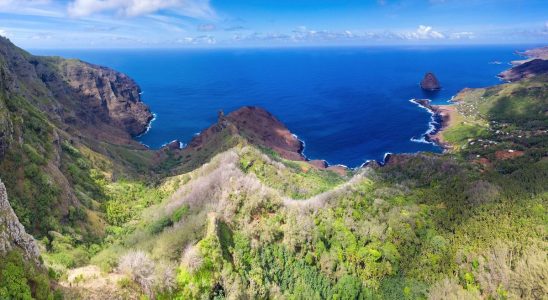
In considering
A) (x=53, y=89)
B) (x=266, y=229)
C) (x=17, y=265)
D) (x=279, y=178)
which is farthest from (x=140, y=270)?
(x=53, y=89)

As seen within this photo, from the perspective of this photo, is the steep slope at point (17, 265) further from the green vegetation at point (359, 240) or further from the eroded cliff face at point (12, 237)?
the green vegetation at point (359, 240)

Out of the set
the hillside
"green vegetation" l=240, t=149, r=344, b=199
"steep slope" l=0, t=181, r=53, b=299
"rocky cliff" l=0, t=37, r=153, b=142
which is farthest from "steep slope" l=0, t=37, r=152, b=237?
"green vegetation" l=240, t=149, r=344, b=199

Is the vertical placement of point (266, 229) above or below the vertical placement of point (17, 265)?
below

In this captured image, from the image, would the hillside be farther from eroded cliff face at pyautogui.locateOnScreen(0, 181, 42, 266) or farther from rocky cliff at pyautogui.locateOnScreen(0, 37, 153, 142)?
rocky cliff at pyautogui.locateOnScreen(0, 37, 153, 142)

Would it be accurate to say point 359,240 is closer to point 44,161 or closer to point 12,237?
point 12,237

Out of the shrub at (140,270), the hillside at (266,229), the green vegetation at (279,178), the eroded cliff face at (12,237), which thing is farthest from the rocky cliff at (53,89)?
the shrub at (140,270)

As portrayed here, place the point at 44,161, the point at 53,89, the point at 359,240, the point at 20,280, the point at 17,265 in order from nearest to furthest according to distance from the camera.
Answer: the point at 20,280, the point at 17,265, the point at 359,240, the point at 44,161, the point at 53,89
